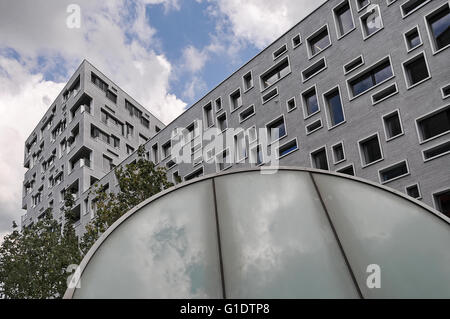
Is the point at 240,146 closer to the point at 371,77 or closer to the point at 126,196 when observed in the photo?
the point at 371,77

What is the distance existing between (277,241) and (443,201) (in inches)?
602

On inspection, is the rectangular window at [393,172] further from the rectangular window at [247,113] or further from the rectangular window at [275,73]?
the rectangular window at [247,113]

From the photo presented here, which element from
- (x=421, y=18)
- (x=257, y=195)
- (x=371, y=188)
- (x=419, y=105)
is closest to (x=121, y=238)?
(x=257, y=195)

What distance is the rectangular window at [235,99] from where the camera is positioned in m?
29.5

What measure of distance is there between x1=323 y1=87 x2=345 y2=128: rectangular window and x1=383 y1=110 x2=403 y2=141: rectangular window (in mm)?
2484

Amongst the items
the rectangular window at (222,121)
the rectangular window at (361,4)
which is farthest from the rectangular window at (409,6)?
the rectangular window at (222,121)

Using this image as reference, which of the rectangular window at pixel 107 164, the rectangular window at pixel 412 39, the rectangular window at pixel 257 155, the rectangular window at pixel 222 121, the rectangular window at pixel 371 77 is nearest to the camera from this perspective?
the rectangular window at pixel 412 39

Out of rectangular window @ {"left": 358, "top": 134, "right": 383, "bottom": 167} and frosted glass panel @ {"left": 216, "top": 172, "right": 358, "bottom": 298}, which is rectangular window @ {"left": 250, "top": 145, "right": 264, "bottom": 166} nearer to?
rectangular window @ {"left": 358, "top": 134, "right": 383, "bottom": 167}

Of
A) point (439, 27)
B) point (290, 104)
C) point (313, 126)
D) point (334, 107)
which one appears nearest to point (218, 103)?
point (290, 104)

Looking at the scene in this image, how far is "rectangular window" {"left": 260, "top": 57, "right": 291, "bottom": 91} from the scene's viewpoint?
88.5ft

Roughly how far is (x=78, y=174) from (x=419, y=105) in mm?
30545

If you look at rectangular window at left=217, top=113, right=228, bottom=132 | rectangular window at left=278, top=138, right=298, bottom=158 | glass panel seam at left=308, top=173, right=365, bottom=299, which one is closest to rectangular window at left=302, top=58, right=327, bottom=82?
rectangular window at left=278, top=138, right=298, bottom=158

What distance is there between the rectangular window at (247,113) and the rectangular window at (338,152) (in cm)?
680

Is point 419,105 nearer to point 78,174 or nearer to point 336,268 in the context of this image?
point 336,268
